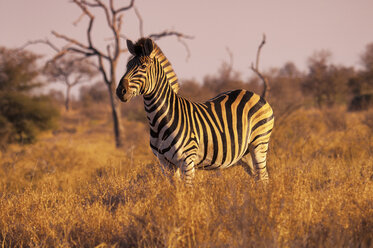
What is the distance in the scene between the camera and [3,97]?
12734mm

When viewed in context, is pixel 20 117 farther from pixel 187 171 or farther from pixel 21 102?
pixel 187 171

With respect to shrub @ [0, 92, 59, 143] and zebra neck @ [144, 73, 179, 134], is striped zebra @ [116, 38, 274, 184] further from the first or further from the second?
shrub @ [0, 92, 59, 143]

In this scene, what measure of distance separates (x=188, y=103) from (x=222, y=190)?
4.35 ft

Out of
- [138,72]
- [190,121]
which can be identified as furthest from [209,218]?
[138,72]

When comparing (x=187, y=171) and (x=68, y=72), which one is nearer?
(x=187, y=171)

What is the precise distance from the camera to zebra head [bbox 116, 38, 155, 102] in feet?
10.2

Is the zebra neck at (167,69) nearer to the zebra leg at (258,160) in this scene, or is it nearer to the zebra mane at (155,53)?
the zebra mane at (155,53)

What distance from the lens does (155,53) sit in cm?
356

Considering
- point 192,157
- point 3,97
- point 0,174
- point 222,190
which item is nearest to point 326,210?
point 222,190

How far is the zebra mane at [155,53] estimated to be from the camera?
11.0 ft

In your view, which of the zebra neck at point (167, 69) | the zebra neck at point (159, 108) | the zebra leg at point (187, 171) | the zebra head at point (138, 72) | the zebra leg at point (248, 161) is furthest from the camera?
the zebra leg at point (248, 161)

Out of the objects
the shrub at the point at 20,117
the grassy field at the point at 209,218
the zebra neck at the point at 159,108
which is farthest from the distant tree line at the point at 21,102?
the zebra neck at the point at 159,108

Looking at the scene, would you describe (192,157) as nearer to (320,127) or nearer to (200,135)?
(200,135)

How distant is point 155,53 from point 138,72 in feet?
1.42
